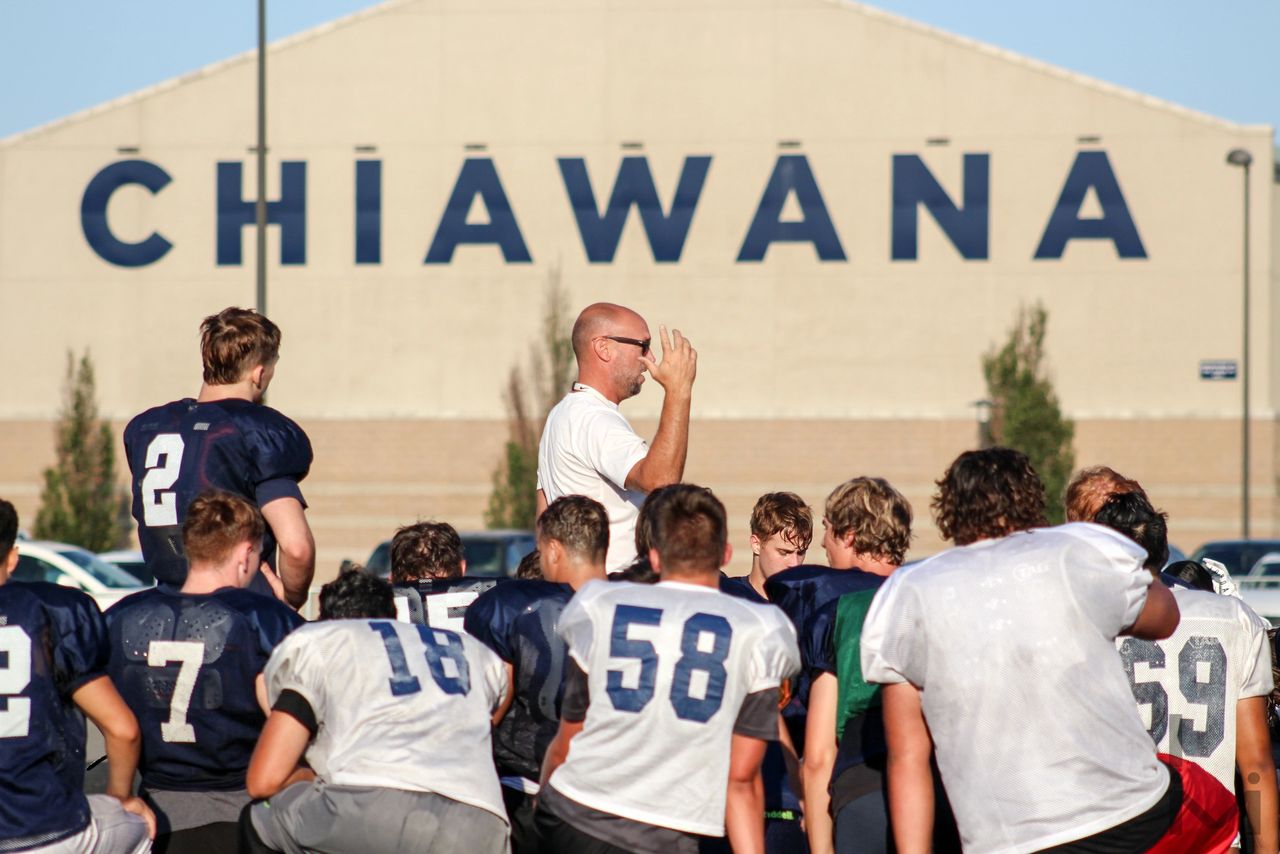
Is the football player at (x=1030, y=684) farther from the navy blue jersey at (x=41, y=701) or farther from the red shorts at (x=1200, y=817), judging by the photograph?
the navy blue jersey at (x=41, y=701)

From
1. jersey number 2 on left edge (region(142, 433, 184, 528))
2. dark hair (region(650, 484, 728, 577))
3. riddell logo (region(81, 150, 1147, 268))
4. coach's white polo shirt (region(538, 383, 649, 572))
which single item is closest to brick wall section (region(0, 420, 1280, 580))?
riddell logo (region(81, 150, 1147, 268))

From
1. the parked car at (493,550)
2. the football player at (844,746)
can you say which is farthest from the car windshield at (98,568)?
the football player at (844,746)

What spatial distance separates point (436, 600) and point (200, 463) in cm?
176

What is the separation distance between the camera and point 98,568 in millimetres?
18703

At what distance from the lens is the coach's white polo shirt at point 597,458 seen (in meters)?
5.92

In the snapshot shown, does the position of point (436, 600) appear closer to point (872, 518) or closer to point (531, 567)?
point (531, 567)

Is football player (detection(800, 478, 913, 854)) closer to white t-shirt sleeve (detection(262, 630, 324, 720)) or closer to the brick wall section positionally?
white t-shirt sleeve (detection(262, 630, 324, 720))

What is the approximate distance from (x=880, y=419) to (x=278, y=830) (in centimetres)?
2820

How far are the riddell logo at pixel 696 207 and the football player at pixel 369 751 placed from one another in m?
27.9

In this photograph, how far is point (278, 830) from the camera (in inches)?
195

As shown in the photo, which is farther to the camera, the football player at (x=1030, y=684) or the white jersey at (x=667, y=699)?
the white jersey at (x=667, y=699)

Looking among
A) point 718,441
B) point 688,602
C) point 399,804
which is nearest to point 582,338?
point 688,602

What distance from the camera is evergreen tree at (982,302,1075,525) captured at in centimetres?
3148

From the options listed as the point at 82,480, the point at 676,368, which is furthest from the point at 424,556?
the point at 82,480
